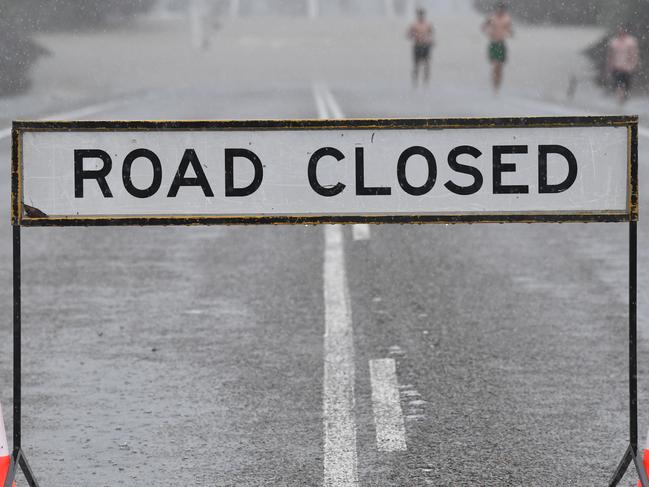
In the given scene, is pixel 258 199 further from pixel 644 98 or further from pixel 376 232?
pixel 644 98

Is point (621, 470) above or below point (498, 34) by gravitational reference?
below

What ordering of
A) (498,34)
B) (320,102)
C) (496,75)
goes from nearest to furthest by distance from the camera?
1. (320,102)
2. (498,34)
3. (496,75)

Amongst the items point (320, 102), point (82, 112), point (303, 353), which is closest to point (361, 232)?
point (303, 353)

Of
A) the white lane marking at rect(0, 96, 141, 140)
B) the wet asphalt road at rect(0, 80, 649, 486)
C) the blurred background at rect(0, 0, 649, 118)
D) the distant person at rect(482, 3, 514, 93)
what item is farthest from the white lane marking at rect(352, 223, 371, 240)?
the distant person at rect(482, 3, 514, 93)

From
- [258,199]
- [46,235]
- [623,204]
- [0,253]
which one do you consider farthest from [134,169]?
[46,235]

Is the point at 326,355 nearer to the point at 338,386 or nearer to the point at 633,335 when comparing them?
the point at 338,386

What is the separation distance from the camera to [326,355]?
7555 mm

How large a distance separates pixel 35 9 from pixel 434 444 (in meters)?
44.1

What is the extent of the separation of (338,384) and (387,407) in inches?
19.6

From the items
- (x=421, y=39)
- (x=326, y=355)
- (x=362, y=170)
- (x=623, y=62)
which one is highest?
(x=421, y=39)

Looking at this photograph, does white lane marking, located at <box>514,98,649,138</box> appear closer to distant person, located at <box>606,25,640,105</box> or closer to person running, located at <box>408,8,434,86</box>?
distant person, located at <box>606,25,640,105</box>

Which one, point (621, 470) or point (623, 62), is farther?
point (623, 62)

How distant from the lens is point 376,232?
12.8m

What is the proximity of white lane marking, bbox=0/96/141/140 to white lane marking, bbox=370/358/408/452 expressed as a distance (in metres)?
16.1
